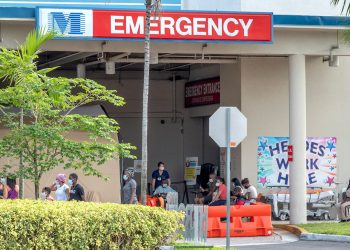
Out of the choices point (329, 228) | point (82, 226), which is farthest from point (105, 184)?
point (82, 226)

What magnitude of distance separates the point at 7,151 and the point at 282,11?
1301cm

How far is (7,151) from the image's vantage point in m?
16.5

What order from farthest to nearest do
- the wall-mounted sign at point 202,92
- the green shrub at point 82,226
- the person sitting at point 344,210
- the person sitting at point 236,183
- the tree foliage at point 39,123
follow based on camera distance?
the wall-mounted sign at point 202,92, the person sitting at point 236,183, the person sitting at point 344,210, the tree foliage at point 39,123, the green shrub at point 82,226

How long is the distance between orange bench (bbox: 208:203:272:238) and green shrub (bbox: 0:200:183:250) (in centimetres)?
841

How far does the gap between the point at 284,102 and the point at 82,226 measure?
16.1 meters

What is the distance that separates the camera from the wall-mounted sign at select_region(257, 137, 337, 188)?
93.0 ft

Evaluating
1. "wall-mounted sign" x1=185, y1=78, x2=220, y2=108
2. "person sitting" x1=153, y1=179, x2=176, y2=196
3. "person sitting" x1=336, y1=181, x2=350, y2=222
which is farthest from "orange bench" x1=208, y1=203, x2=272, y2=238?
"wall-mounted sign" x1=185, y1=78, x2=220, y2=108

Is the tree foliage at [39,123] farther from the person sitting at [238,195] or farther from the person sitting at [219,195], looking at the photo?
the person sitting at [219,195]

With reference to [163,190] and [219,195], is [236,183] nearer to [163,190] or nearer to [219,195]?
[219,195]

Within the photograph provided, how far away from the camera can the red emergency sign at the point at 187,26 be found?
23.2 m

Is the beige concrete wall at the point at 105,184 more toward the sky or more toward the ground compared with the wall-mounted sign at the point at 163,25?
more toward the ground

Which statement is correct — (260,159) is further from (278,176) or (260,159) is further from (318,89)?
(318,89)

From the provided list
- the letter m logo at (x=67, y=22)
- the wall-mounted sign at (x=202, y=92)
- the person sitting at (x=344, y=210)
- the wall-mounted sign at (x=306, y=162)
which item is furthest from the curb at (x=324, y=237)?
the wall-mounted sign at (x=202, y=92)

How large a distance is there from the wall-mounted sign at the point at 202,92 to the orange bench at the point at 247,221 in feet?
26.2
